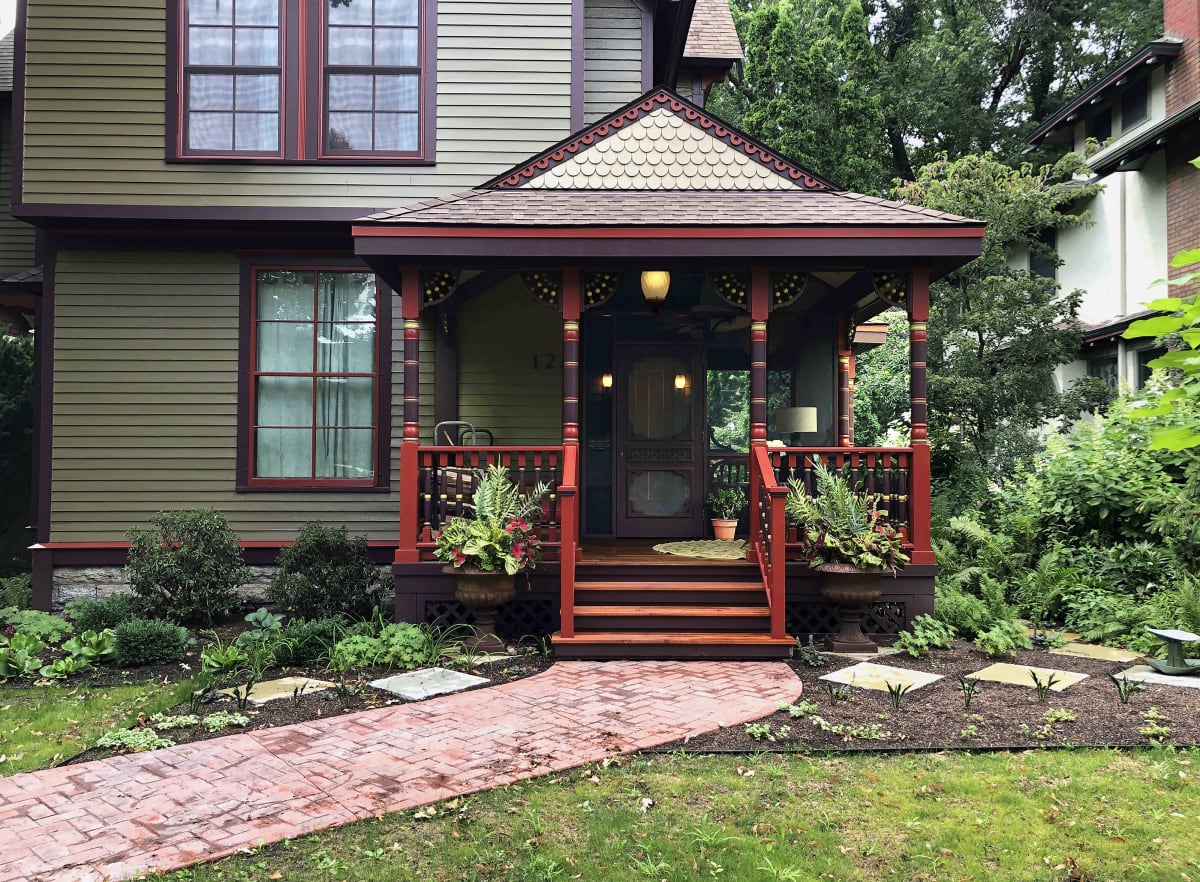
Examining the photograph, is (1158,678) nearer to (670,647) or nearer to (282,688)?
(670,647)

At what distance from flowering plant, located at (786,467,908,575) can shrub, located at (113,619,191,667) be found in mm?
4809

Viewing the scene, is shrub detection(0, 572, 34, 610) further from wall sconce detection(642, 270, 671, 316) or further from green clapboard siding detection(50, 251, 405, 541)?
wall sconce detection(642, 270, 671, 316)

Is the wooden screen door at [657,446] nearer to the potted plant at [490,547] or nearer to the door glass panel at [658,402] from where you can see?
the door glass panel at [658,402]

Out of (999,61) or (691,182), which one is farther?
(999,61)

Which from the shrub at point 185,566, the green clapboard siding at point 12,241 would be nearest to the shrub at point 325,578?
the shrub at point 185,566

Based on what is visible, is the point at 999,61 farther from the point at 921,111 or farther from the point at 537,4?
the point at 537,4

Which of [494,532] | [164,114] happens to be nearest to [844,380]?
[494,532]

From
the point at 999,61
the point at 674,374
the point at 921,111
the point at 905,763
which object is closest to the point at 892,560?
the point at 905,763

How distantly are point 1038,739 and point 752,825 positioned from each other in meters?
1.93

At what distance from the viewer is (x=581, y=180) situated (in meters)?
→ 7.68

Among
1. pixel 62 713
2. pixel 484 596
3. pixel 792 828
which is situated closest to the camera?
pixel 792 828

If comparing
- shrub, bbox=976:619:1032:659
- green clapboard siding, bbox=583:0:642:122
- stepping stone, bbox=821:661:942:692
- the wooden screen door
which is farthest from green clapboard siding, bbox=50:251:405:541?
shrub, bbox=976:619:1032:659

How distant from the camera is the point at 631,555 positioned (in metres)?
7.55

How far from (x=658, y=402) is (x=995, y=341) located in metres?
5.08
